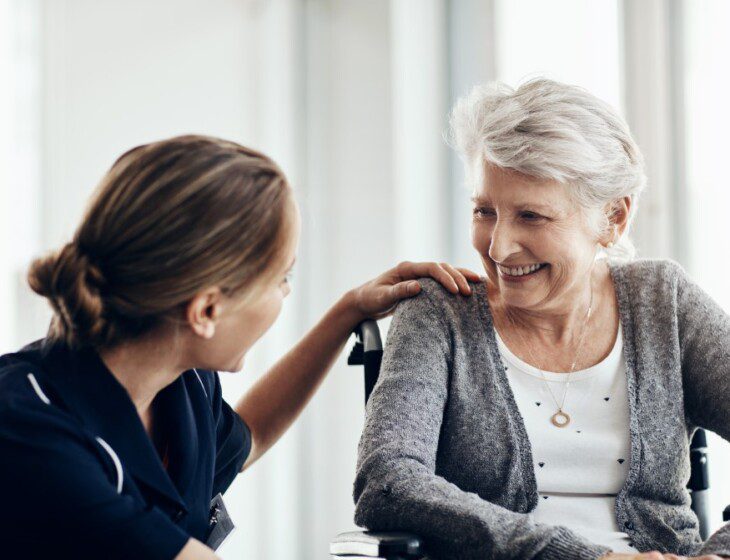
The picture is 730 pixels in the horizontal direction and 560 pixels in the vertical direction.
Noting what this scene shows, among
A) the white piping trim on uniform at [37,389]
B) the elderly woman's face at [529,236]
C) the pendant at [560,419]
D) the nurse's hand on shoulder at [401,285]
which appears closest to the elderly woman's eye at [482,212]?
the elderly woman's face at [529,236]

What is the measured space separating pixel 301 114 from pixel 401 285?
1844 millimetres

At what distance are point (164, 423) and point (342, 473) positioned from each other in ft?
6.59

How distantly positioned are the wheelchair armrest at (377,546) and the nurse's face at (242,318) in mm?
308

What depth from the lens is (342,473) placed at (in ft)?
11.1

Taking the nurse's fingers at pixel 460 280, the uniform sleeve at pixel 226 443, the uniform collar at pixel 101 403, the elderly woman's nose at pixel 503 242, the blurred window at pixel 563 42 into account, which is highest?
the blurred window at pixel 563 42

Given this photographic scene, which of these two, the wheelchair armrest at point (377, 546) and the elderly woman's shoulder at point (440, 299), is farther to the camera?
the elderly woman's shoulder at point (440, 299)

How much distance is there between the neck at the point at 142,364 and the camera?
1282 millimetres

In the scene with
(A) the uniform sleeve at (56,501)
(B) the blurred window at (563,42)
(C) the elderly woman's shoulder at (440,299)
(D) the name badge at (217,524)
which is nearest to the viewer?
(A) the uniform sleeve at (56,501)

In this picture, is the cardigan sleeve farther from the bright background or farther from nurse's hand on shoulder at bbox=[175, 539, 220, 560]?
nurse's hand on shoulder at bbox=[175, 539, 220, 560]

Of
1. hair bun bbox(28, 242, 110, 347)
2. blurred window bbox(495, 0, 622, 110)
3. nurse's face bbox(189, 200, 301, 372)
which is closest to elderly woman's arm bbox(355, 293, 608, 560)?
nurse's face bbox(189, 200, 301, 372)

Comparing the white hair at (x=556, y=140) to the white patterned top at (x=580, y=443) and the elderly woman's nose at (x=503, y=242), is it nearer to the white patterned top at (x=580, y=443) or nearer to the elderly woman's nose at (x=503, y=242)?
the elderly woman's nose at (x=503, y=242)

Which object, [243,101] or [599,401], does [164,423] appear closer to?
[599,401]

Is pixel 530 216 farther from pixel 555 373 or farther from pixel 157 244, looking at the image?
pixel 157 244

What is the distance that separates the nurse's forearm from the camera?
1.78 m
